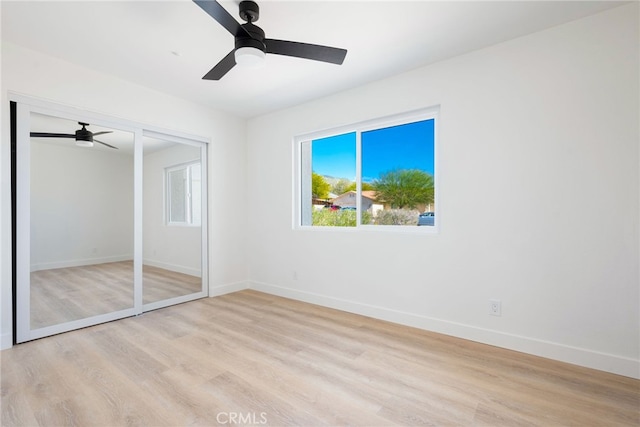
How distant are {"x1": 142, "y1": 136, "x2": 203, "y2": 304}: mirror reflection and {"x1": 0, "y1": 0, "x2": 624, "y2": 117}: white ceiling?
976 millimetres

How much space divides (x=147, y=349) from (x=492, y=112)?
3.58m

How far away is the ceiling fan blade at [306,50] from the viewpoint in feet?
6.43

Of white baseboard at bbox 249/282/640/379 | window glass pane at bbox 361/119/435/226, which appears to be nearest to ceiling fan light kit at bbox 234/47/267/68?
window glass pane at bbox 361/119/435/226

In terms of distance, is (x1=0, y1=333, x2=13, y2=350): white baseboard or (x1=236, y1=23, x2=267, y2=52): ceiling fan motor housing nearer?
(x1=236, y1=23, x2=267, y2=52): ceiling fan motor housing

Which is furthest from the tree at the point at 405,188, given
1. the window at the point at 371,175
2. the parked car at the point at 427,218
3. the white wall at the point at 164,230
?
the white wall at the point at 164,230

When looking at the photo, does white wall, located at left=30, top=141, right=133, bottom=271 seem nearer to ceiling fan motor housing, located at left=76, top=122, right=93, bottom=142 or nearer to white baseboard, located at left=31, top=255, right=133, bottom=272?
white baseboard, located at left=31, top=255, right=133, bottom=272

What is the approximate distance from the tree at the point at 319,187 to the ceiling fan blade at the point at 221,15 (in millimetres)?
2183

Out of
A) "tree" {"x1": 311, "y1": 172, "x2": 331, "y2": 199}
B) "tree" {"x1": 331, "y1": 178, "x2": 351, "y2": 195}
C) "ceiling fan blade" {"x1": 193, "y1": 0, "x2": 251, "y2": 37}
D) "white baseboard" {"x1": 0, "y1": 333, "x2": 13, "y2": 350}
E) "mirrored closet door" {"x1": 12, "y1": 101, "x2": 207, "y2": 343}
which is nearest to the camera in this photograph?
"ceiling fan blade" {"x1": 193, "y1": 0, "x2": 251, "y2": 37}

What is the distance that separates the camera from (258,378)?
2018 mm

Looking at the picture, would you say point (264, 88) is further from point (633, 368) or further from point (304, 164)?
point (633, 368)

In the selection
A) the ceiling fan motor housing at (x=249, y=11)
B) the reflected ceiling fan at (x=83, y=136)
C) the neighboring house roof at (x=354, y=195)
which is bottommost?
the neighboring house roof at (x=354, y=195)

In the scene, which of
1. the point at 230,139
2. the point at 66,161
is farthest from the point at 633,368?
the point at 66,161

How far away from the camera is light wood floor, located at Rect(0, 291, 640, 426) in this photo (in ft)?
5.36

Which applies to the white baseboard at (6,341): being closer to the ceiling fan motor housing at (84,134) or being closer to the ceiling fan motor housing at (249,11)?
the ceiling fan motor housing at (84,134)
